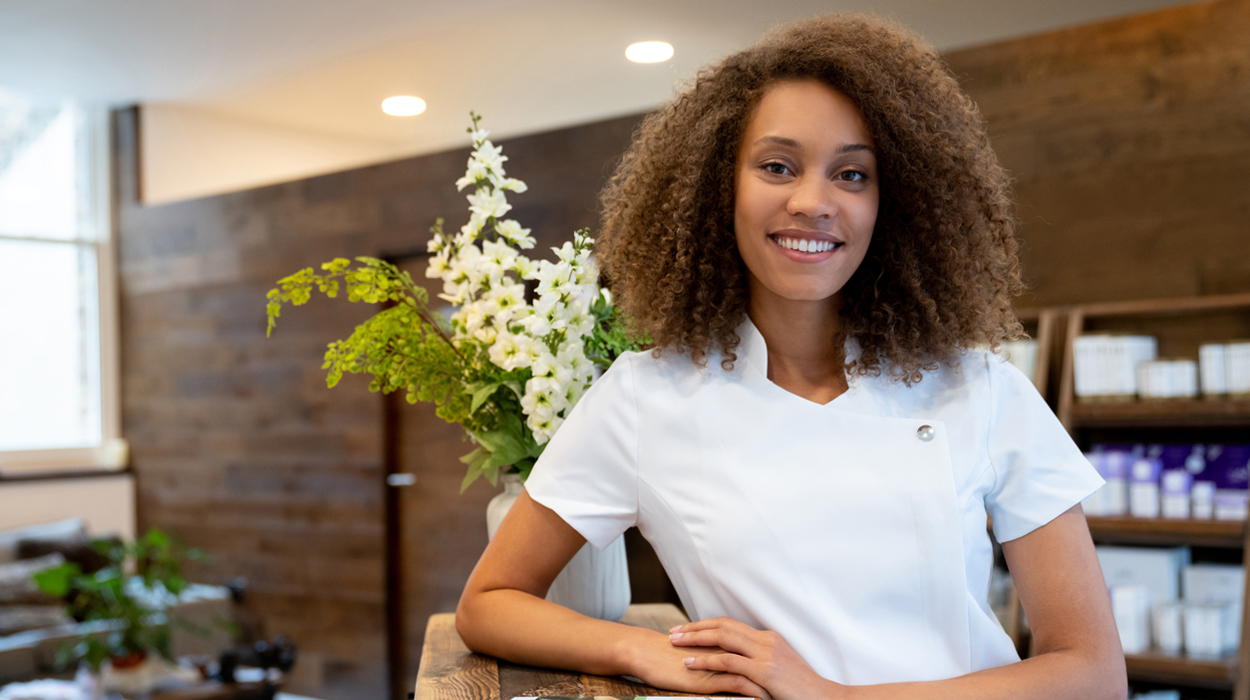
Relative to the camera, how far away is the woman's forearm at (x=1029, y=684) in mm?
983

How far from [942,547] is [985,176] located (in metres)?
0.46

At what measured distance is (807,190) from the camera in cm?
110

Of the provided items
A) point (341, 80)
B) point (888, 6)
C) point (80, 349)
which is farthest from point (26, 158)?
point (888, 6)

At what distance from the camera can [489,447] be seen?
1.36 meters

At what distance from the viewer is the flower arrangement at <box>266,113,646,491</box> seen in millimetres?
1312

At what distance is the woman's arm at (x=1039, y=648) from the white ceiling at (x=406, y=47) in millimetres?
3114

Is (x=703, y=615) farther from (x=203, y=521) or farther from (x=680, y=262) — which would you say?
(x=203, y=521)

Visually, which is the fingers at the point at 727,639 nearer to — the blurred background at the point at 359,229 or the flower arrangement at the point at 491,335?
the flower arrangement at the point at 491,335

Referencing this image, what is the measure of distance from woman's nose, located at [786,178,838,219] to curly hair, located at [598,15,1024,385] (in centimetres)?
10

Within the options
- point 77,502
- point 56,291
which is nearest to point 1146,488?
point 77,502

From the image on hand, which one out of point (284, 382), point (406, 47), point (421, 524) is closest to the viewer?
point (406, 47)

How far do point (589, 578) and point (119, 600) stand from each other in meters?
3.52

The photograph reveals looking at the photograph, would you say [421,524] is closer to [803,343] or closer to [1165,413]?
[1165,413]

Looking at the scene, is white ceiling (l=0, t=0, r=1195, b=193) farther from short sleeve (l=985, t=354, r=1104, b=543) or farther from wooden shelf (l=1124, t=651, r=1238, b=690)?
short sleeve (l=985, t=354, r=1104, b=543)
